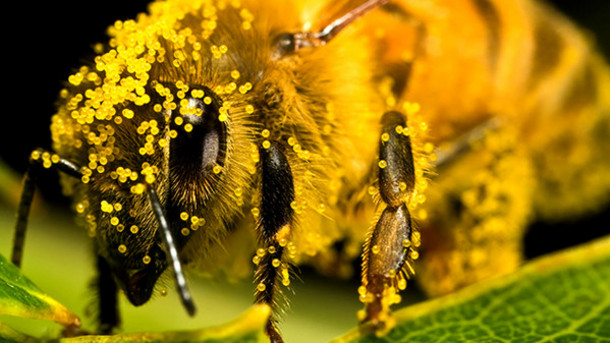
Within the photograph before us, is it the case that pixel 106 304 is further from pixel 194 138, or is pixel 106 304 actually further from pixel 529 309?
pixel 529 309

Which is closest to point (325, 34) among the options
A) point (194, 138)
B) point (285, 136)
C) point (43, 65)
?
point (285, 136)

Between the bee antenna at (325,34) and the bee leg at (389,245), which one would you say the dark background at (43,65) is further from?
the bee leg at (389,245)

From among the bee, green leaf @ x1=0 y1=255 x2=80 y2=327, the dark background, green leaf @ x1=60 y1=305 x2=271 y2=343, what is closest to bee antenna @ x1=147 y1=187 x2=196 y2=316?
the bee

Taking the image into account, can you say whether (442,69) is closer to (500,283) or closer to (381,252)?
(381,252)

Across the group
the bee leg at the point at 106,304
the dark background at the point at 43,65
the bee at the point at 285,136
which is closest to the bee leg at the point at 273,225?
the bee at the point at 285,136

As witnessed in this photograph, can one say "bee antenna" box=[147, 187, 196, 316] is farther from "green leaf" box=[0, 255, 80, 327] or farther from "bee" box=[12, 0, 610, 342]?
"green leaf" box=[0, 255, 80, 327]

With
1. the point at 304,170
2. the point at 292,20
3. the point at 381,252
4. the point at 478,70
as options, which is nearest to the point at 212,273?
the point at 304,170

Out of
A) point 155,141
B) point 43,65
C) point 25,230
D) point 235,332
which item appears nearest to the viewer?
point 235,332
